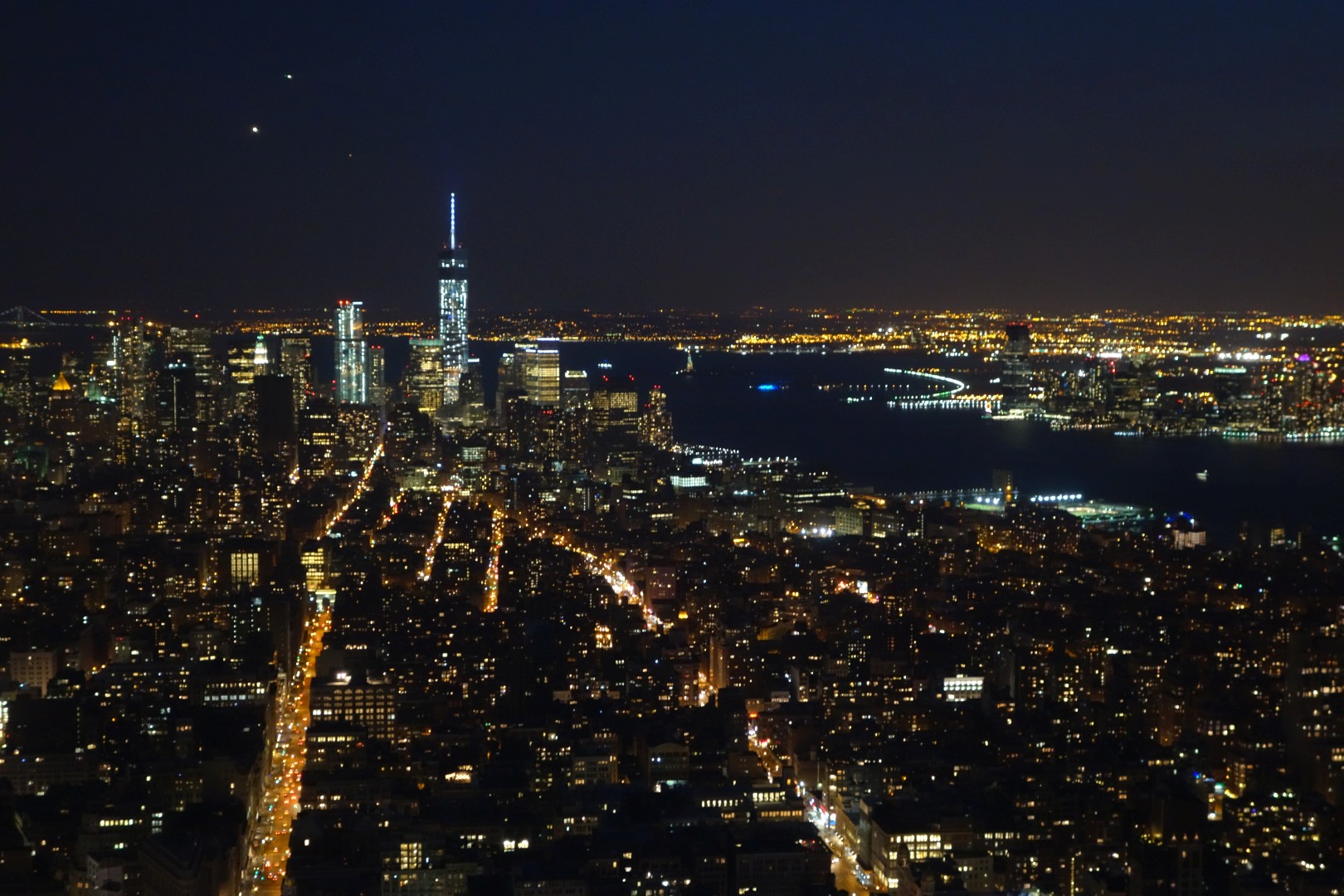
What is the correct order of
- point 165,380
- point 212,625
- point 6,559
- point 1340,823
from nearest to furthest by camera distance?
point 1340,823 → point 212,625 → point 6,559 → point 165,380

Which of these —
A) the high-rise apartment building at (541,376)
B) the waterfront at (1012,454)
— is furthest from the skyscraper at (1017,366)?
the high-rise apartment building at (541,376)

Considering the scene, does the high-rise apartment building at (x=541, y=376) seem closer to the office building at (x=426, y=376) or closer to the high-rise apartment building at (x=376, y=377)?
the office building at (x=426, y=376)

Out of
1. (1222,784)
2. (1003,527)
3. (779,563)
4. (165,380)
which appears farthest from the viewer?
(165,380)

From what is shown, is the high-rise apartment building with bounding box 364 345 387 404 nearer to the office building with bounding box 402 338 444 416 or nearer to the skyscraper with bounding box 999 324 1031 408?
the office building with bounding box 402 338 444 416

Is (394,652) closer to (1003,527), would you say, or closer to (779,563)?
(779,563)

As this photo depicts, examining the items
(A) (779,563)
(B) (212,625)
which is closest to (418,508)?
(A) (779,563)

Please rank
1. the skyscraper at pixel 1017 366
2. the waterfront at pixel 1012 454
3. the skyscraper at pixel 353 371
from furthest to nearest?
the skyscraper at pixel 1017 366 < the skyscraper at pixel 353 371 < the waterfront at pixel 1012 454

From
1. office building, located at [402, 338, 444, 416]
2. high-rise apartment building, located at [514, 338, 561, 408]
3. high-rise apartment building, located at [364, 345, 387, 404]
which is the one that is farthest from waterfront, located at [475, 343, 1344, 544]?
high-rise apartment building, located at [364, 345, 387, 404]

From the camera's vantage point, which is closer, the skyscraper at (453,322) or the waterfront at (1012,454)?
the waterfront at (1012,454)

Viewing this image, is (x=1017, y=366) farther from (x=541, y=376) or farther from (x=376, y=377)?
(x=376, y=377)
